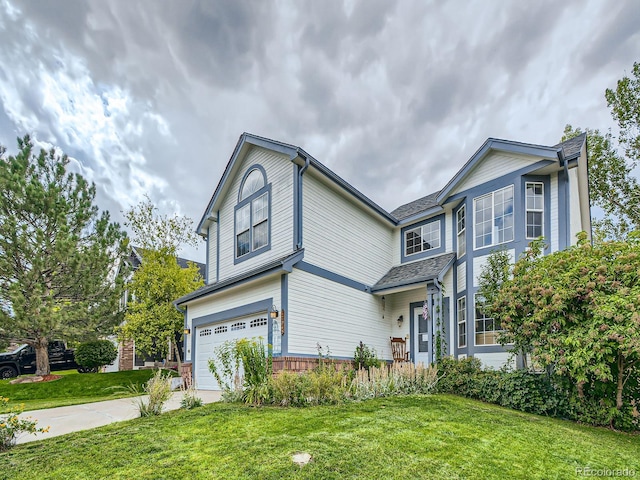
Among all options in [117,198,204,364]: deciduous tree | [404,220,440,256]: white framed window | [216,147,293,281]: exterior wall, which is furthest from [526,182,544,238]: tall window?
[117,198,204,364]: deciduous tree

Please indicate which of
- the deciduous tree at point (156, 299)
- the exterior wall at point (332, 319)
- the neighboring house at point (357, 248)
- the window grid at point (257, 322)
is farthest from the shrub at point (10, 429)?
the deciduous tree at point (156, 299)

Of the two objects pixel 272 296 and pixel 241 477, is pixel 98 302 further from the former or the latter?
pixel 241 477

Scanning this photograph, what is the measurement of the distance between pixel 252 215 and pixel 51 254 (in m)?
7.75

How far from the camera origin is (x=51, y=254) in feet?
44.0

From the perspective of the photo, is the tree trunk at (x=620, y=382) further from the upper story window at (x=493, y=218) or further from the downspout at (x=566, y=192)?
the upper story window at (x=493, y=218)

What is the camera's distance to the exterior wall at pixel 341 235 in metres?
10.7

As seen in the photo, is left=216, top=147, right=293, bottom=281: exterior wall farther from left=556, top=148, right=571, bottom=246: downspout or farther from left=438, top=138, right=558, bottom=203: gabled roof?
left=556, top=148, right=571, bottom=246: downspout

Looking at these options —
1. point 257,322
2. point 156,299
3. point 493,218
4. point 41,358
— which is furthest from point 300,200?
point 41,358

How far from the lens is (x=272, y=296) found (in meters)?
9.85

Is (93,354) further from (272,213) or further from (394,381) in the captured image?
(394,381)

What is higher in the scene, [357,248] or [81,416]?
[357,248]

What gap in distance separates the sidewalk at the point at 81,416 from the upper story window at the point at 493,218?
909 cm

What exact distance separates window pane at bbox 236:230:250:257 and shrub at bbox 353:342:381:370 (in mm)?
4753

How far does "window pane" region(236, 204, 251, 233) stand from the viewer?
12.4 metres
